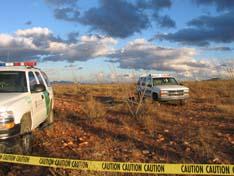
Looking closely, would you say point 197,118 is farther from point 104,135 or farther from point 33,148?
point 33,148

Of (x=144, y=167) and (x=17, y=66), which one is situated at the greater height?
(x=17, y=66)

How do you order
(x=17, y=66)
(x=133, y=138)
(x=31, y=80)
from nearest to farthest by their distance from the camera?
(x=31, y=80) → (x=17, y=66) → (x=133, y=138)

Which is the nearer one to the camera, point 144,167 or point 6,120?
point 144,167

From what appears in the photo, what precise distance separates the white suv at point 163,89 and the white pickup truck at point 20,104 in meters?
10.5

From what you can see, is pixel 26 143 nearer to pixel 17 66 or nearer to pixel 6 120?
pixel 6 120

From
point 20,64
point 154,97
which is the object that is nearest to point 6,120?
point 20,64

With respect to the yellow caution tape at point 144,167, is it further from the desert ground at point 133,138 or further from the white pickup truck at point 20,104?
the white pickup truck at point 20,104

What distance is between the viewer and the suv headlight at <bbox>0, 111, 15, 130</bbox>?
8.11 m

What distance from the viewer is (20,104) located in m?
8.69

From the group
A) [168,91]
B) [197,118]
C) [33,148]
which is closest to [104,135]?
[33,148]

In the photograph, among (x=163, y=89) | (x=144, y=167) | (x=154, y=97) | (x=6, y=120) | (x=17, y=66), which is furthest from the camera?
(x=154, y=97)

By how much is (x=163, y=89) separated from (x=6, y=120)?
1397cm

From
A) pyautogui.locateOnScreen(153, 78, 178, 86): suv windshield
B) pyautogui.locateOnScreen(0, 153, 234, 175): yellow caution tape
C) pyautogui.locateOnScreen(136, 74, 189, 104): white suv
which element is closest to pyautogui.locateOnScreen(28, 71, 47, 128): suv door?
pyautogui.locateOnScreen(0, 153, 234, 175): yellow caution tape

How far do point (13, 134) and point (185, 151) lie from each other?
12.2 ft
